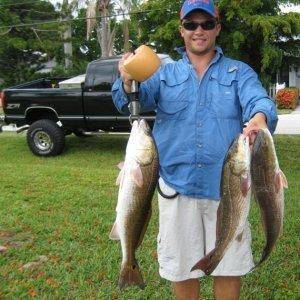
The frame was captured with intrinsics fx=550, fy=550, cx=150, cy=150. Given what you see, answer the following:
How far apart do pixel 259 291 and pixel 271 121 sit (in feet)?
6.33

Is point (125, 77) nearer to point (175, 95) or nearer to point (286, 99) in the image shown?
point (175, 95)

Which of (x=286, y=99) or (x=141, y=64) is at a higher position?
(x=141, y=64)

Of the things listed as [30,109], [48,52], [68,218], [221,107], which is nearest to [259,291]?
[221,107]

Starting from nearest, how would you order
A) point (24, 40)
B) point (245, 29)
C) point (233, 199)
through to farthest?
point (233, 199) < point (245, 29) < point (24, 40)

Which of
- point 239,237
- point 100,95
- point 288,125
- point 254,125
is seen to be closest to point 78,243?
point 239,237

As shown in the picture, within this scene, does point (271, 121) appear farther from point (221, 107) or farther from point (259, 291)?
point (259, 291)

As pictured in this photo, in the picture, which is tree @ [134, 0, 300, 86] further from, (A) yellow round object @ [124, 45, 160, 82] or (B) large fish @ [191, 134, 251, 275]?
(B) large fish @ [191, 134, 251, 275]

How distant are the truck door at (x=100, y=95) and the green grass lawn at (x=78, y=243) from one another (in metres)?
1.49

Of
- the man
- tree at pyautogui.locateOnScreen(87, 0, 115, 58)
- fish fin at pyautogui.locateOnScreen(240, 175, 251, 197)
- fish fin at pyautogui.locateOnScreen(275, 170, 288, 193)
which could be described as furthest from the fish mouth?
tree at pyautogui.locateOnScreen(87, 0, 115, 58)

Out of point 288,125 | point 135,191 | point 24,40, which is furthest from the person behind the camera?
point 24,40

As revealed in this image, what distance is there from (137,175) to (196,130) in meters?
0.50

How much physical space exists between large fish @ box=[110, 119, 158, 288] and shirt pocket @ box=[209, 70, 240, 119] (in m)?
0.49

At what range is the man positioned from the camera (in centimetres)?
300

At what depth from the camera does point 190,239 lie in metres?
3.18
